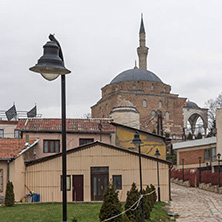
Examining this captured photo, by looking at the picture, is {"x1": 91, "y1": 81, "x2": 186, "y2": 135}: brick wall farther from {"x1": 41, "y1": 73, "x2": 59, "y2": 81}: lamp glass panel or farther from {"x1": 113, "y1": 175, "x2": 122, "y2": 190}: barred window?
{"x1": 41, "y1": 73, "x2": 59, "y2": 81}: lamp glass panel

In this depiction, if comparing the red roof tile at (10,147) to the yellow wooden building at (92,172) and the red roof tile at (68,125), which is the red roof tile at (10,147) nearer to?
the yellow wooden building at (92,172)

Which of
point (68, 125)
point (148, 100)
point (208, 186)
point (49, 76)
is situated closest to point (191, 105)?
point (148, 100)

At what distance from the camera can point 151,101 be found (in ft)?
242

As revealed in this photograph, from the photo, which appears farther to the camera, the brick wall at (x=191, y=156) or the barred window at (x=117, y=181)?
the brick wall at (x=191, y=156)

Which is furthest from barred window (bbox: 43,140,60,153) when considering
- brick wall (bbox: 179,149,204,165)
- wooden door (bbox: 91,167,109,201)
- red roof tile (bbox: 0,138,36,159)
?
brick wall (bbox: 179,149,204,165)

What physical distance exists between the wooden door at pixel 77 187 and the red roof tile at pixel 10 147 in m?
3.67

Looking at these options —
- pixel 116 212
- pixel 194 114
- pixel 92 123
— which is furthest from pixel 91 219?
pixel 194 114

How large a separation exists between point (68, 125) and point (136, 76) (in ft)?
153

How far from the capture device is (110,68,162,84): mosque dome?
249 ft

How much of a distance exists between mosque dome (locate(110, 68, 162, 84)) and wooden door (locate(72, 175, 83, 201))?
52116 millimetres

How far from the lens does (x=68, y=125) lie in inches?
1218

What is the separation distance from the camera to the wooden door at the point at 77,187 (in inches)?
953

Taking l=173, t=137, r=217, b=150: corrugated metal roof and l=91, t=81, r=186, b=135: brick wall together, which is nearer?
l=173, t=137, r=217, b=150: corrugated metal roof

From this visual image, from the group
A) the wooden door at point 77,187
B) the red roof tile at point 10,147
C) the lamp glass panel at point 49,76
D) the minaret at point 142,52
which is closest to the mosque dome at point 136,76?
the minaret at point 142,52
